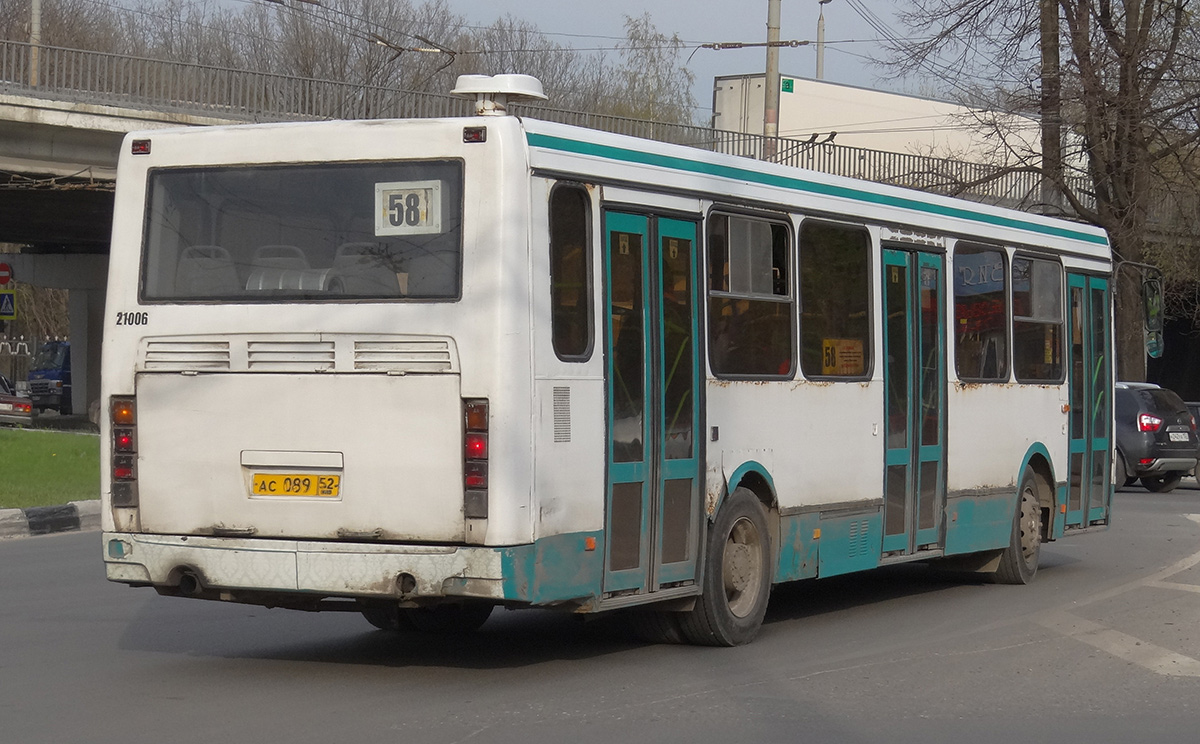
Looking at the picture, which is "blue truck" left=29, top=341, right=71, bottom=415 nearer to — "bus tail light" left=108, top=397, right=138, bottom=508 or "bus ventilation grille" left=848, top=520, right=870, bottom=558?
"bus ventilation grille" left=848, top=520, right=870, bottom=558

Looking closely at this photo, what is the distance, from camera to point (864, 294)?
35.9 feet

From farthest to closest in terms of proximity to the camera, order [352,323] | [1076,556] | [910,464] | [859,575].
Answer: [1076,556] → [859,575] → [910,464] → [352,323]

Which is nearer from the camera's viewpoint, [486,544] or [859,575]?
[486,544]

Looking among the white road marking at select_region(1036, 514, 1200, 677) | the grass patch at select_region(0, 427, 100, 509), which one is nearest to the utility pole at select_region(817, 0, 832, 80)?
the grass patch at select_region(0, 427, 100, 509)

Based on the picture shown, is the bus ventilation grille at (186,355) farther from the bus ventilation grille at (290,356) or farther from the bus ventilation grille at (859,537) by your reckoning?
the bus ventilation grille at (859,537)

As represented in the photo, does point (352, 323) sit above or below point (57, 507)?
above

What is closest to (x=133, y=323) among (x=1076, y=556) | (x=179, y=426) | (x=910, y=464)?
(x=179, y=426)

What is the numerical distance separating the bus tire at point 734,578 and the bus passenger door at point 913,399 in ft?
5.89

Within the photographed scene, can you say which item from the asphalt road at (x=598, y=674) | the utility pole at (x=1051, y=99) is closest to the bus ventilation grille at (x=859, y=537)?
the asphalt road at (x=598, y=674)

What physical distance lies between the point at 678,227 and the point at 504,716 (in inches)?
119

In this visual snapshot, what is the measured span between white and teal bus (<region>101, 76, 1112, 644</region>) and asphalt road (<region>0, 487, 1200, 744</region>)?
0.40m

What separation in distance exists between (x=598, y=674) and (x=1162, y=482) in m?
21.8

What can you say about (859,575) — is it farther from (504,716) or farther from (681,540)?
(504,716)

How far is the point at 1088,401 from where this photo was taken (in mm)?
14508
